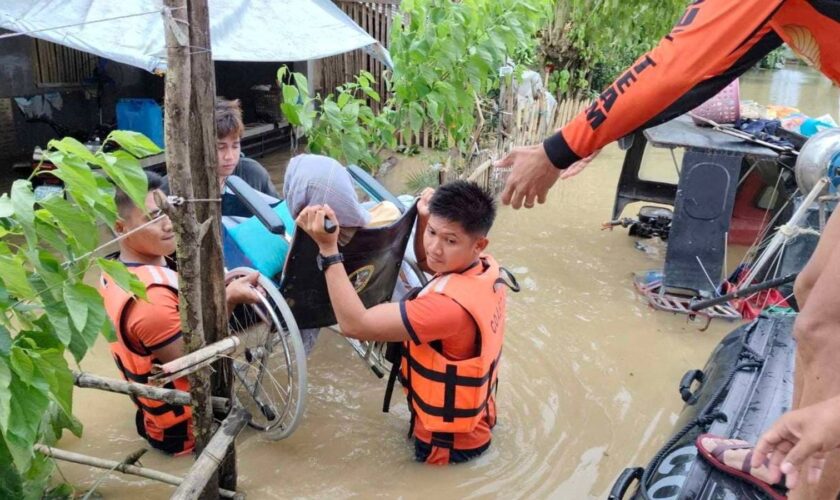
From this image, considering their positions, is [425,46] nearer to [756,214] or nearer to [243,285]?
[243,285]

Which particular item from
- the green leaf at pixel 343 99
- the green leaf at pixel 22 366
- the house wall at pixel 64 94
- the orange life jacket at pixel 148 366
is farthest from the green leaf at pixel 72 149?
the house wall at pixel 64 94

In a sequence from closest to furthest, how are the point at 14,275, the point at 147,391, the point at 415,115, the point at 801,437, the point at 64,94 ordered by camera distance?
the point at 801,437 → the point at 14,275 → the point at 147,391 → the point at 415,115 → the point at 64,94

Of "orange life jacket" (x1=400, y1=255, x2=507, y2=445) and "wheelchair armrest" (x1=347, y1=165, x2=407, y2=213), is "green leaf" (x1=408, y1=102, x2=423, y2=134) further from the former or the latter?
"orange life jacket" (x1=400, y1=255, x2=507, y2=445)

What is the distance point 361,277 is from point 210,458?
1000 millimetres

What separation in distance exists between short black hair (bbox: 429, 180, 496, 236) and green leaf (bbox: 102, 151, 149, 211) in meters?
1.15

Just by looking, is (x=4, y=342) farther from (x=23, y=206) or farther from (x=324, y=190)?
(x=324, y=190)

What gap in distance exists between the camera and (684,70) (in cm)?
156

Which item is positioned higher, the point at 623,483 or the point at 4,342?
the point at 4,342

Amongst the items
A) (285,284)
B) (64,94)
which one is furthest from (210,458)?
(64,94)

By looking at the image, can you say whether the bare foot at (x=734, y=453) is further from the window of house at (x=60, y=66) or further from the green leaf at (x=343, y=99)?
the window of house at (x=60, y=66)

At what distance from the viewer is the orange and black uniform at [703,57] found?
1484 millimetres

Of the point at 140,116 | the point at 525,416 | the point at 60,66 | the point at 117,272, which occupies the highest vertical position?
the point at 117,272

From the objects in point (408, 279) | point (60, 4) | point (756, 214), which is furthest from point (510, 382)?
point (60, 4)

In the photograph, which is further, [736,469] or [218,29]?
[218,29]
